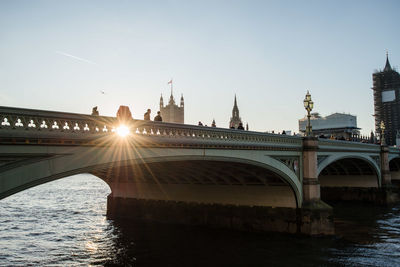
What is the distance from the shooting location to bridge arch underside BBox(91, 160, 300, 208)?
2441cm

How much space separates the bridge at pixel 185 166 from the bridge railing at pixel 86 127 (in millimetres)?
30

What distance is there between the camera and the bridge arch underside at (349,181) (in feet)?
154

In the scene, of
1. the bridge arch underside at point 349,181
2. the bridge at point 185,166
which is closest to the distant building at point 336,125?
the bridge arch underside at point 349,181

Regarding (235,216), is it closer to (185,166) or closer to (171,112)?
(185,166)

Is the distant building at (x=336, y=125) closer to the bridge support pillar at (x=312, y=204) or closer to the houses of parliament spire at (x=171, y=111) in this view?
the houses of parliament spire at (x=171, y=111)

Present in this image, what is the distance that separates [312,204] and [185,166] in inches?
358

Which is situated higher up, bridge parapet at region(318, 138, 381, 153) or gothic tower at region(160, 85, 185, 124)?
gothic tower at region(160, 85, 185, 124)

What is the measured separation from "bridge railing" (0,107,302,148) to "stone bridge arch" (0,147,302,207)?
1.73ft

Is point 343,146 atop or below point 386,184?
atop

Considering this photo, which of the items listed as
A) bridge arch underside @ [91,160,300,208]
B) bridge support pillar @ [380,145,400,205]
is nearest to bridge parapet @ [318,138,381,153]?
bridge support pillar @ [380,145,400,205]

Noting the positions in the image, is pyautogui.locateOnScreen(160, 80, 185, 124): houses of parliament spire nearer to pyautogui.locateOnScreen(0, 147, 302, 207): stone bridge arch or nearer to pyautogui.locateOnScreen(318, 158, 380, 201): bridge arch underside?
pyautogui.locateOnScreen(318, 158, 380, 201): bridge arch underside

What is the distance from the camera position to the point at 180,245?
2412 cm

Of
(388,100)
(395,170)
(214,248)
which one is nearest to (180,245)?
(214,248)

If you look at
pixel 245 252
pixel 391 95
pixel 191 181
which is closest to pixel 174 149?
pixel 245 252
